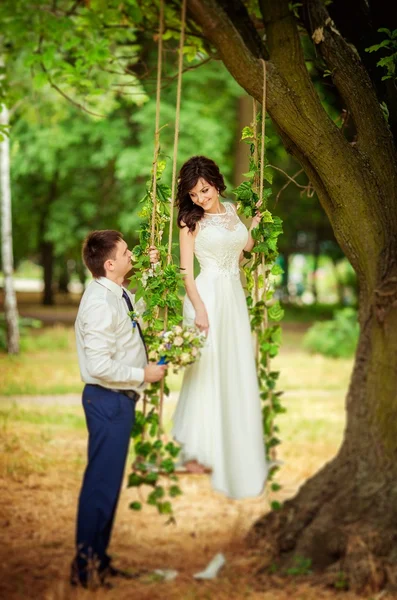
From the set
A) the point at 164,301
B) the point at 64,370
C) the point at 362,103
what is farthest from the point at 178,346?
the point at 64,370

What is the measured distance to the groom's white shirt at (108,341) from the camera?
3.90 metres

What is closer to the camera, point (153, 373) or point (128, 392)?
point (153, 373)

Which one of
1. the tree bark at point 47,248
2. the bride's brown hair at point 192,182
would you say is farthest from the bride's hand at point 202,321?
the tree bark at point 47,248

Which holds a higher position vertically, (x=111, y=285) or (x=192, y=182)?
(x=192, y=182)

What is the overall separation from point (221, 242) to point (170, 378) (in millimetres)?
8206

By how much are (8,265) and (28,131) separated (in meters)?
4.96

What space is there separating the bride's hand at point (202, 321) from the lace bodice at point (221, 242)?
28 cm

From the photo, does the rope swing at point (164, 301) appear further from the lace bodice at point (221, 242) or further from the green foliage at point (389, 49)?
the green foliage at point (389, 49)

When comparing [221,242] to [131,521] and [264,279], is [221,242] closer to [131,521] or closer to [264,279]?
[264,279]

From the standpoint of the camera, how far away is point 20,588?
3977mm

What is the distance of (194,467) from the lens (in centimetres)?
429

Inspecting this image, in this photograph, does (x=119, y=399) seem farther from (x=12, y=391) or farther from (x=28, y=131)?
(x=28, y=131)

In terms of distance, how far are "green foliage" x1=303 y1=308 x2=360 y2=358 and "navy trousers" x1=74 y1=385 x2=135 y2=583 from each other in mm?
11521

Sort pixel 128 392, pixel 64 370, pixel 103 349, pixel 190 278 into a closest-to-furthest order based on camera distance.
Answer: pixel 103 349 → pixel 128 392 → pixel 190 278 → pixel 64 370
